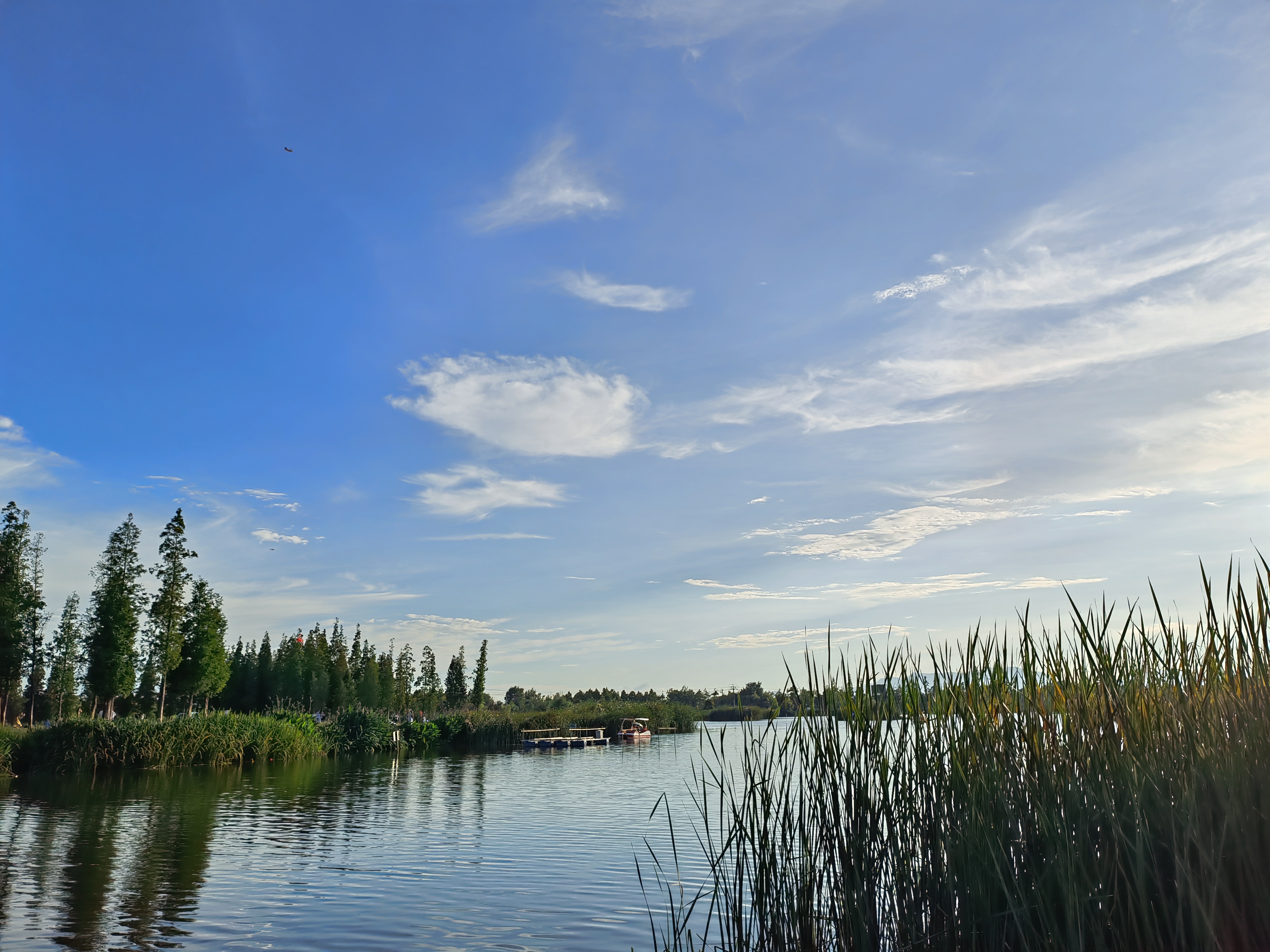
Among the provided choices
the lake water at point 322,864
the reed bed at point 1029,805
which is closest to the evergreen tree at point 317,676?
the lake water at point 322,864

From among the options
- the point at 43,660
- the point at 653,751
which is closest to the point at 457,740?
the point at 653,751

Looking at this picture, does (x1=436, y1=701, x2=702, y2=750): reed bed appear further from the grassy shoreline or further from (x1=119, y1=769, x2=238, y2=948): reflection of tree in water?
(x1=119, y1=769, x2=238, y2=948): reflection of tree in water

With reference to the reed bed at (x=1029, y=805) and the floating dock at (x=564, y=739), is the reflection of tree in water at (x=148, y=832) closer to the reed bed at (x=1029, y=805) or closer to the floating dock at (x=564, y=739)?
the reed bed at (x=1029, y=805)

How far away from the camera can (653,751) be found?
45188mm

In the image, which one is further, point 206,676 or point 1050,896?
point 206,676

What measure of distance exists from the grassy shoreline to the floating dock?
3.41ft

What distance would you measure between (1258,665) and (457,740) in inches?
2164

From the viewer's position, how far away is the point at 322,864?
48.7ft

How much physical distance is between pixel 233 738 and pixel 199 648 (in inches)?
480

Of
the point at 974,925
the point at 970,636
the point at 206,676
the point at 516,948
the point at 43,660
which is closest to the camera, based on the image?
the point at 974,925

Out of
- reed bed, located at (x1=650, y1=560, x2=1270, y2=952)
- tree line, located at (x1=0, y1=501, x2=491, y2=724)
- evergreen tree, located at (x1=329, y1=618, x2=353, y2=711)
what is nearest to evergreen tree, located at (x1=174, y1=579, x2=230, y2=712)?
tree line, located at (x1=0, y1=501, x2=491, y2=724)

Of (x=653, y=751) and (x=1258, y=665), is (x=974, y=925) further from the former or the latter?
(x=653, y=751)

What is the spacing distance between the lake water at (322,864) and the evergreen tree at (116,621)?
11.4 m

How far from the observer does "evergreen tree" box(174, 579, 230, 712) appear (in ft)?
144
